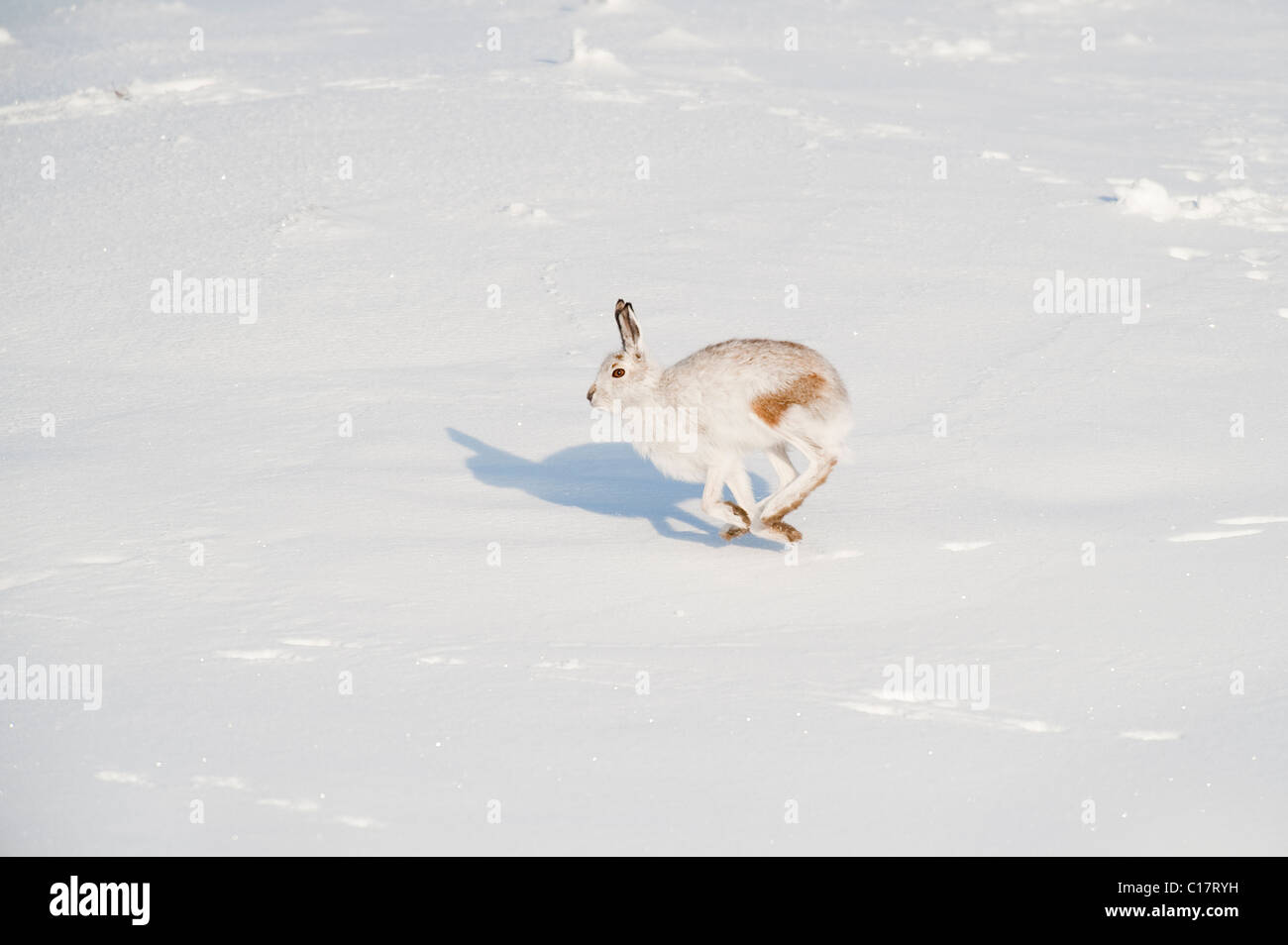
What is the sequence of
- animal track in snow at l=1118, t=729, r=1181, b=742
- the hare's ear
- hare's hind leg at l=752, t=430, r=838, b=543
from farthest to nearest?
the hare's ear → hare's hind leg at l=752, t=430, r=838, b=543 → animal track in snow at l=1118, t=729, r=1181, b=742

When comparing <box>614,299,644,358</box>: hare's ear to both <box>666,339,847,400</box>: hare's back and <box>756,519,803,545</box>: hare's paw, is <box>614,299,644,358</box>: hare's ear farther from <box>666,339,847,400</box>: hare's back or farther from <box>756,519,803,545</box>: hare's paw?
<box>756,519,803,545</box>: hare's paw

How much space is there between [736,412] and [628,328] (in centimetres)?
71

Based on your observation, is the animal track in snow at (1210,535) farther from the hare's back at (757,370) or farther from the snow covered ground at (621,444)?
the hare's back at (757,370)

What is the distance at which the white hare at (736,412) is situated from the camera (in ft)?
21.8

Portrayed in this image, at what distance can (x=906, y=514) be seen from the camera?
7.06 meters

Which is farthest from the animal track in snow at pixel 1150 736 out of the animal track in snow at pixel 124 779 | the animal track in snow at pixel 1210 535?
the animal track in snow at pixel 124 779

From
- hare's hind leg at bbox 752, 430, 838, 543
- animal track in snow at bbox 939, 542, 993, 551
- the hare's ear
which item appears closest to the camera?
animal track in snow at bbox 939, 542, 993, 551

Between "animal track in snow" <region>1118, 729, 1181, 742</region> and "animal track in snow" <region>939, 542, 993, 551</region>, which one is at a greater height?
"animal track in snow" <region>939, 542, 993, 551</region>

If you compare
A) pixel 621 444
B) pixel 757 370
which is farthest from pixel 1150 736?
pixel 621 444

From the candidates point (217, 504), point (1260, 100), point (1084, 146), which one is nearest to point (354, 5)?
point (1084, 146)

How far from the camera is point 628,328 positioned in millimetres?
6961

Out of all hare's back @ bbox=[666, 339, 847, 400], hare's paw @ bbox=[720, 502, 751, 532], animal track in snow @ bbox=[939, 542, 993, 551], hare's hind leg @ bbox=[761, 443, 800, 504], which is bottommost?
animal track in snow @ bbox=[939, 542, 993, 551]

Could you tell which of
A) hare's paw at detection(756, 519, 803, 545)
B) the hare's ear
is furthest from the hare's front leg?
the hare's ear

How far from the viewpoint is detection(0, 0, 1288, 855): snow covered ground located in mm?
4621
